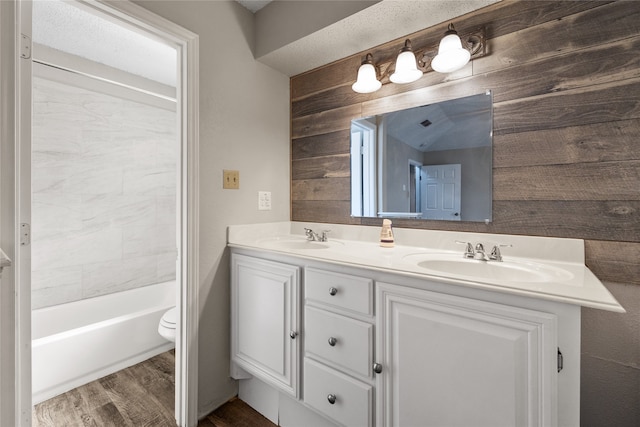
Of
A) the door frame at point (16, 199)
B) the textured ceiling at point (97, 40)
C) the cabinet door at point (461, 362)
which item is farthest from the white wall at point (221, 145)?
the cabinet door at point (461, 362)

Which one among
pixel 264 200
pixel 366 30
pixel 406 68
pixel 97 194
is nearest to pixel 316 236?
pixel 264 200

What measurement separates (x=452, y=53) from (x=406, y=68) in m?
0.21

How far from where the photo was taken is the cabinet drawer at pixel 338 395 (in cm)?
109

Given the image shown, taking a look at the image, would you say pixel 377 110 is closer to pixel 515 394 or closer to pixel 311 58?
pixel 311 58

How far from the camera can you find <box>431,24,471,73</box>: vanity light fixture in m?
1.25

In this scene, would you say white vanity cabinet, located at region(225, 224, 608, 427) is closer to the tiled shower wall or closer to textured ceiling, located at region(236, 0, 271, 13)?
textured ceiling, located at region(236, 0, 271, 13)

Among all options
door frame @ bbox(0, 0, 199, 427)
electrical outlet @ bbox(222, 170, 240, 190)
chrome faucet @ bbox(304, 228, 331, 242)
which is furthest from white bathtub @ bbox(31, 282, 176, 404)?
chrome faucet @ bbox(304, 228, 331, 242)

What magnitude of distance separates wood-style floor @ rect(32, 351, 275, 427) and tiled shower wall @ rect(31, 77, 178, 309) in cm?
88

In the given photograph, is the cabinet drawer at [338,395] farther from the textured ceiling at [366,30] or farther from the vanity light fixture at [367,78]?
the textured ceiling at [366,30]

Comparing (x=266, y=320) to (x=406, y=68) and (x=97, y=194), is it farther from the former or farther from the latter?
(x=97, y=194)

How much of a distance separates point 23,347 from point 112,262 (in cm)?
164

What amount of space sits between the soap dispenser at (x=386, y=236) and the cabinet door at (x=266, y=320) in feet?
1.62

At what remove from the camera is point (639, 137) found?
101cm

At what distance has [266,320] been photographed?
4.66 feet
